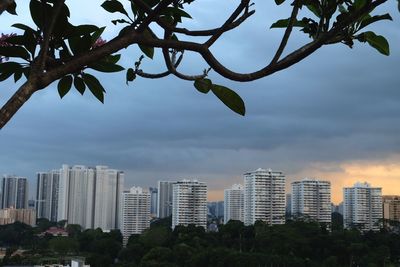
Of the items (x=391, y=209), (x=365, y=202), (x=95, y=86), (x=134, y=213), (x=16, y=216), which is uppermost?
(x=365, y=202)

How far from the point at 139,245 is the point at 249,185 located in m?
12.3

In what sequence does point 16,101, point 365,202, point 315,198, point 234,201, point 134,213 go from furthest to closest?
point 234,201, point 134,213, point 365,202, point 315,198, point 16,101

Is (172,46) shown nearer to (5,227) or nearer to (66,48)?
(66,48)

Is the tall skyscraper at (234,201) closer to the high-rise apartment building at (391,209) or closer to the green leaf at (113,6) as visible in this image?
the high-rise apartment building at (391,209)

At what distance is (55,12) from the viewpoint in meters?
0.92

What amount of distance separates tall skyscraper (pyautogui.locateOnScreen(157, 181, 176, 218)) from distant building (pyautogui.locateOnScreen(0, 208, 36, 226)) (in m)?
13.0

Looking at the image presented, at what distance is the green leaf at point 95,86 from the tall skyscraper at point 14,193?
171 ft

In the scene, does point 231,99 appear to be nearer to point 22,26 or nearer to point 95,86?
point 95,86

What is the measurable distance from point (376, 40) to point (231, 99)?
0.96 ft

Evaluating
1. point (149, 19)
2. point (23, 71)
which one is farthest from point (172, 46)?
point (23, 71)

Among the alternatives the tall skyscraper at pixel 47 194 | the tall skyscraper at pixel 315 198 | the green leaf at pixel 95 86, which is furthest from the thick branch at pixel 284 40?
the tall skyscraper at pixel 47 194

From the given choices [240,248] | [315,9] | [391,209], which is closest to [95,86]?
[315,9]

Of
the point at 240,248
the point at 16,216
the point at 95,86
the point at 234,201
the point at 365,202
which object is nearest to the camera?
the point at 95,86

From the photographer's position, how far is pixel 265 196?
3478 cm
